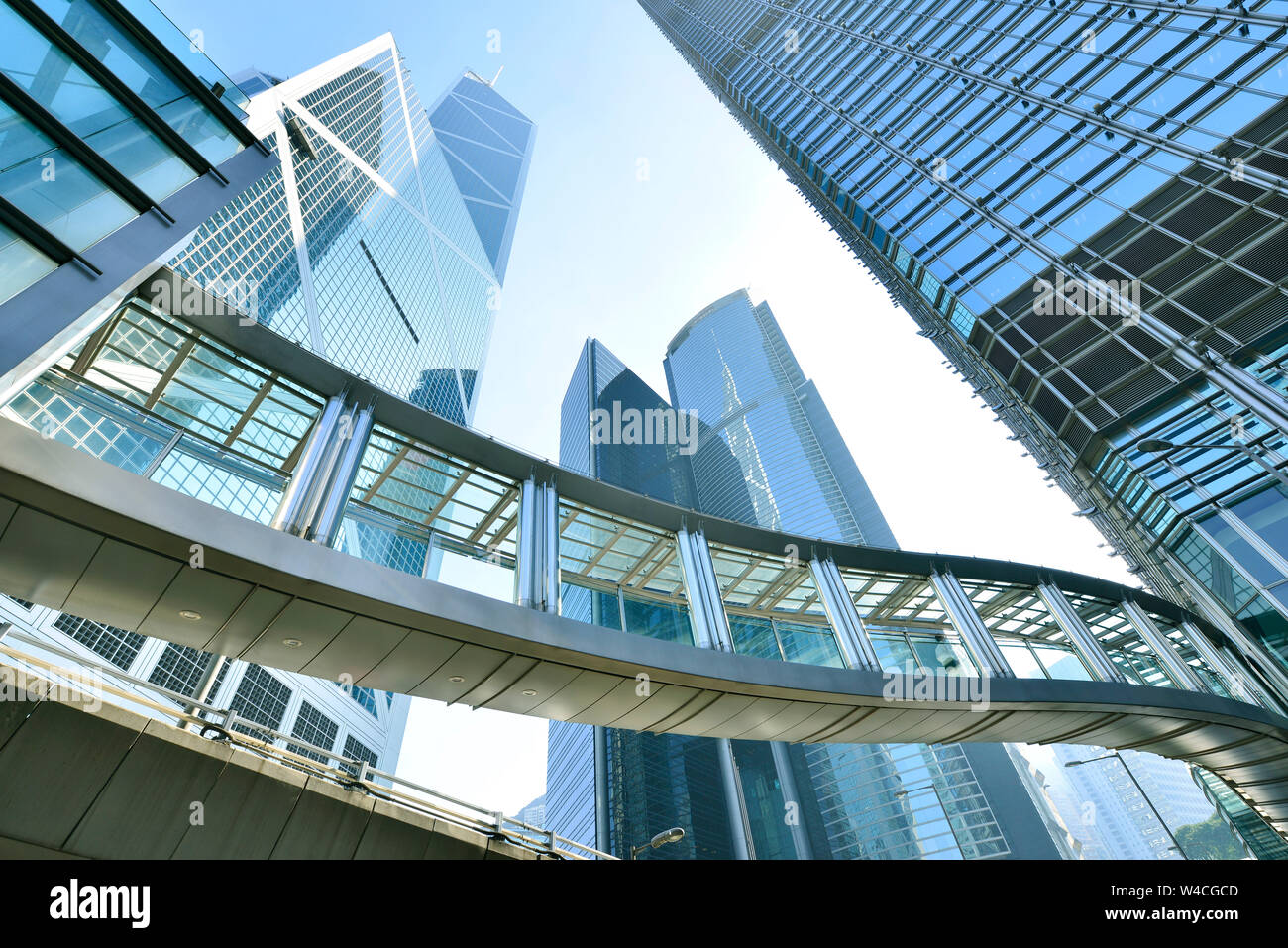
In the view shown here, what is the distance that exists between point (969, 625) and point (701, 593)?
27.9 feet

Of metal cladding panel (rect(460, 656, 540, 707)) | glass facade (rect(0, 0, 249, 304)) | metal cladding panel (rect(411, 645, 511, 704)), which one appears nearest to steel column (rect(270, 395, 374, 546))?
metal cladding panel (rect(411, 645, 511, 704))

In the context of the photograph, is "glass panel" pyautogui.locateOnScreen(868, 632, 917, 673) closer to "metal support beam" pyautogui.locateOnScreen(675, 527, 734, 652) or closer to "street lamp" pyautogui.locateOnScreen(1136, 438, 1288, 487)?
"metal support beam" pyautogui.locateOnScreen(675, 527, 734, 652)

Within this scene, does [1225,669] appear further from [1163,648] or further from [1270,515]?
[1270,515]

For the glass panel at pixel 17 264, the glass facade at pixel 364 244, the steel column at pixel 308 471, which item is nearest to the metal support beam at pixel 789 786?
the glass facade at pixel 364 244

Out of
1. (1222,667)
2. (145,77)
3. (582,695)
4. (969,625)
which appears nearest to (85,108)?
(145,77)

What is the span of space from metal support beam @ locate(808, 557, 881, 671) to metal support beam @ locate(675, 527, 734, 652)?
312 cm

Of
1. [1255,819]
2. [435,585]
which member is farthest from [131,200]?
[1255,819]

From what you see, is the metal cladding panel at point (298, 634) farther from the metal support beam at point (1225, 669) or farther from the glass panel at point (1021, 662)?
the metal support beam at point (1225, 669)

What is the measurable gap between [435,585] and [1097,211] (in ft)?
88.6

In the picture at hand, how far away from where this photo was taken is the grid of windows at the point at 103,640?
38.4 m

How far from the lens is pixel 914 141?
3400 centimetres

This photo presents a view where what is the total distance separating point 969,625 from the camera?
17375 mm

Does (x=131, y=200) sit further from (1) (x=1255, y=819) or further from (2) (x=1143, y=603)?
(1) (x=1255, y=819)

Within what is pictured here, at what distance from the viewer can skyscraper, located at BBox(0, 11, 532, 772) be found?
9695mm
